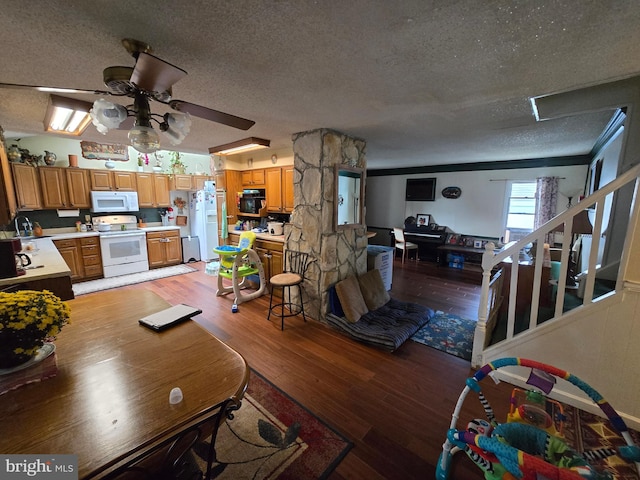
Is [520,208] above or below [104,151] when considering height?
below

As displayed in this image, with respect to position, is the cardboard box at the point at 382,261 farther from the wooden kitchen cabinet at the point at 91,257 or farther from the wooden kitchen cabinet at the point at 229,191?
the wooden kitchen cabinet at the point at 91,257

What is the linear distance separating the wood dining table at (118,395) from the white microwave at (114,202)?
15.3ft

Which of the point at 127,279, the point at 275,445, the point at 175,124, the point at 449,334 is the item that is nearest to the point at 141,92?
the point at 175,124

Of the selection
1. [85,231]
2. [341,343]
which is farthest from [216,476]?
[85,231]

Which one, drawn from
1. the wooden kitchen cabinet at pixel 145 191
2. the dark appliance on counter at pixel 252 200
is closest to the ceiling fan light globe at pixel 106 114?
the dark appliance on counter at pixel 252 200

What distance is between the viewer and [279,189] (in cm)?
443

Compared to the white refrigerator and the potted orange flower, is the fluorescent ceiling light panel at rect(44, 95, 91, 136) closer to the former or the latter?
the potted orange flower

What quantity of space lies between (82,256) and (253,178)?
A: 3542 mm

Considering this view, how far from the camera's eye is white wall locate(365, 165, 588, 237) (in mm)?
5207

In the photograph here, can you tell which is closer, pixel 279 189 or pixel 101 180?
pixel 279 189

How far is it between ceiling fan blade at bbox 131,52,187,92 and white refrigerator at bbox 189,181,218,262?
512cm

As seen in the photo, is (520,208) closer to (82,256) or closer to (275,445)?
(275,445)

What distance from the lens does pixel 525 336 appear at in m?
2.18

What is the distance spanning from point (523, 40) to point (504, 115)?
1.53 m
